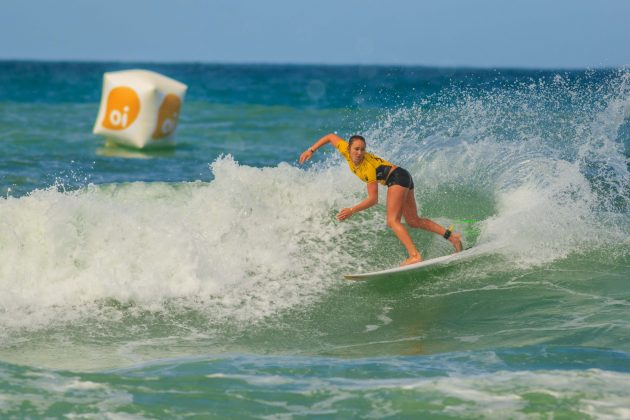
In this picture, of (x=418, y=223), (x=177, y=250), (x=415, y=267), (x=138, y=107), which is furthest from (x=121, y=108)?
(x=415, y=267)

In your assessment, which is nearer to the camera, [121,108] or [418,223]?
[418,223]

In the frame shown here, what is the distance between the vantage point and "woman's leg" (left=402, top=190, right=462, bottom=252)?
8.80m

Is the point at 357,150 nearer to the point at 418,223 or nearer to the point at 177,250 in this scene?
the point at 418,223

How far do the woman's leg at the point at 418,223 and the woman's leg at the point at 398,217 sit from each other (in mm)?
223

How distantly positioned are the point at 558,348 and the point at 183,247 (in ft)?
12.4

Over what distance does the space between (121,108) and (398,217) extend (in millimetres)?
11293

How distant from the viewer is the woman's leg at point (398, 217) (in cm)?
844

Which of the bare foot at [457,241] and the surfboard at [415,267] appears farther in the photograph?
the bare foot at [457,241]

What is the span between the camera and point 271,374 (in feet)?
19.2

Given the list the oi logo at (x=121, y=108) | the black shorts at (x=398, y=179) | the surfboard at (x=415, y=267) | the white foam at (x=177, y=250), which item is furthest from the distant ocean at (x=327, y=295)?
the oi logo at (x=121, y=108)

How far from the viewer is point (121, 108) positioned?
18.5 m

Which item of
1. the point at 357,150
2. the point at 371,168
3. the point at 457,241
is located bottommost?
the point at 457,241

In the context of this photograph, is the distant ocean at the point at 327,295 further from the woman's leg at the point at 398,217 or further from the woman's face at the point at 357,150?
the woman's face at the point at 357,150

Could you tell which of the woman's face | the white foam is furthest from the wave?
the woman's face
